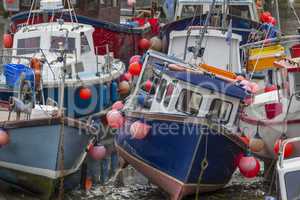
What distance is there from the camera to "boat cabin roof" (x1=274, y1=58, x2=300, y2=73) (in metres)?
12.5

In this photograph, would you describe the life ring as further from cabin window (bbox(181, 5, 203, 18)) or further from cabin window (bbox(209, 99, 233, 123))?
cabin window (bbox(181, 5, 203, 18))

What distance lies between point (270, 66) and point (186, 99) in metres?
4.01

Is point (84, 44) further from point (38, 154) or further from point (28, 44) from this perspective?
point (38, 154)

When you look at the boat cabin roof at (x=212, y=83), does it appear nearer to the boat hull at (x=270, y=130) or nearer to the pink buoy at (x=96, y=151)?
the boat hull at (x=270, y=130)

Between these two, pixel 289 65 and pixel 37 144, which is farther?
pixel 289 65

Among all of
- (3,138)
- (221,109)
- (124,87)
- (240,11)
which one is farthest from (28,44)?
(240,11)

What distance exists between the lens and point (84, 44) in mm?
16172

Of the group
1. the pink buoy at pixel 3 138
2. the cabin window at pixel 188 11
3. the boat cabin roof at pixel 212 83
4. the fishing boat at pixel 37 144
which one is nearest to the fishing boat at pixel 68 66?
the fishing boat at pixel 37 144

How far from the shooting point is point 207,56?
1692cm

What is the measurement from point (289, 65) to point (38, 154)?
4721mm

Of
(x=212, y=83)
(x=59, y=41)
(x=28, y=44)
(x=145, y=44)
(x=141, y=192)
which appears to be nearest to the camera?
(x=212, y=83)

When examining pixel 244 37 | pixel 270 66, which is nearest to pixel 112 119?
pixel 270 66

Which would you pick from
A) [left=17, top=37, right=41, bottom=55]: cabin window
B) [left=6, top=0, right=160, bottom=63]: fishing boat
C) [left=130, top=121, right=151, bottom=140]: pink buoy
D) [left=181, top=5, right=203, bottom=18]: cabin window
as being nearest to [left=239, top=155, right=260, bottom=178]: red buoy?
[left=130, top=121, right=151, bottom=140]: pink buoy

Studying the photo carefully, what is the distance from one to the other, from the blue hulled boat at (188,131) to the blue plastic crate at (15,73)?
192 centimetres
